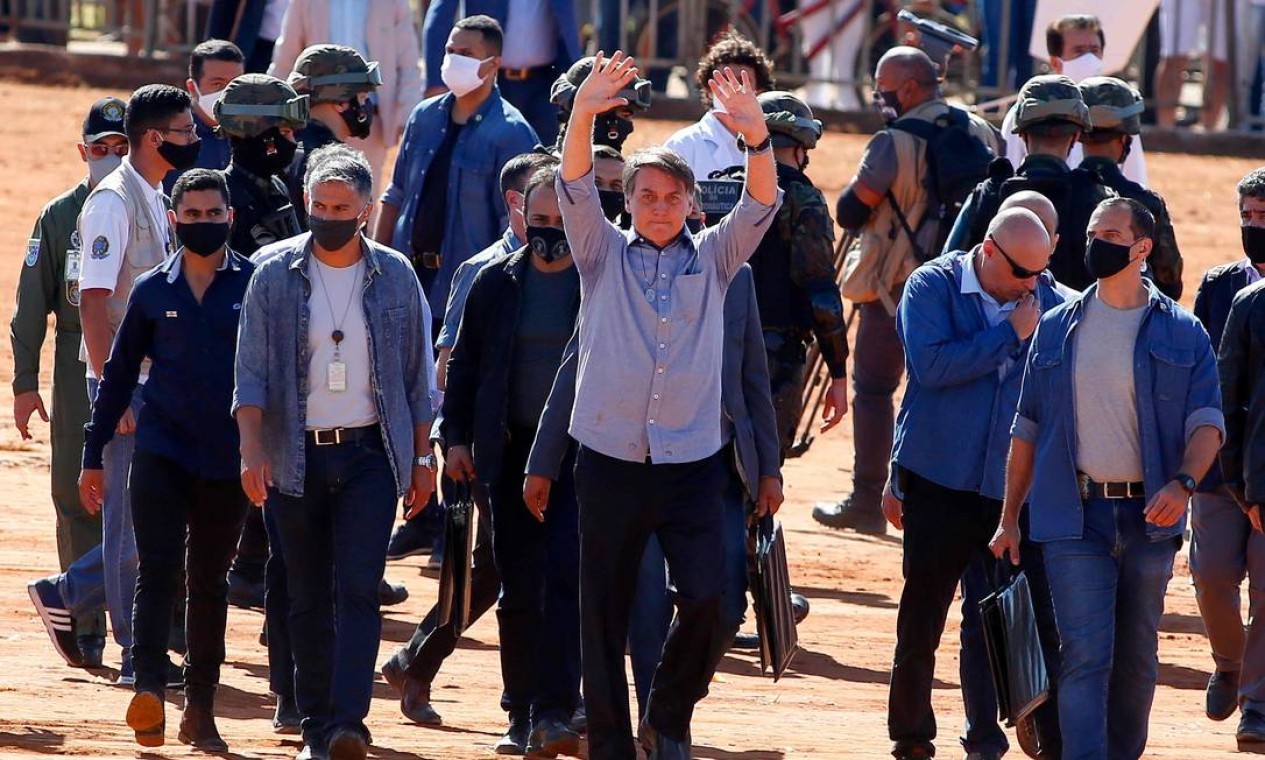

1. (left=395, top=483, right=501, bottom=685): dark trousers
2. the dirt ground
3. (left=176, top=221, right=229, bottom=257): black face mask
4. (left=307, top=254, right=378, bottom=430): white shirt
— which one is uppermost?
(left=176, top=221, right=229, bottom=257): black face mask

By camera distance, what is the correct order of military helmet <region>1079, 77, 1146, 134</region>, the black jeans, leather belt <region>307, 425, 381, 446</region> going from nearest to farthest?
leather belt <region>307, 425, 381, 446</region> < the black jeans < military helmet <region>1079, 77, 1146, 134</region>

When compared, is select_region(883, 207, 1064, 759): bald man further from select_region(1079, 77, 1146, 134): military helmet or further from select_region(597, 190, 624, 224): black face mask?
select_region(1079, 77, 1146, 134): military helmet

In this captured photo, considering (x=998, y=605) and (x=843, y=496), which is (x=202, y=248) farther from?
(x=843, y=496)

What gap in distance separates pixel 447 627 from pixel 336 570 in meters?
0.86

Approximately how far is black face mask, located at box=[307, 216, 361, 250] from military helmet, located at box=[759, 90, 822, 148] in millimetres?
2058

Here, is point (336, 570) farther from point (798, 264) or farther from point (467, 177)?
point (467, 177)

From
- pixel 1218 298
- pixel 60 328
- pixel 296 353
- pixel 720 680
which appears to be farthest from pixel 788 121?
pixel 60 328

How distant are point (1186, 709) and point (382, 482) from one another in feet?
11.8

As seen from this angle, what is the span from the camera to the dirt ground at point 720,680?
8.88m

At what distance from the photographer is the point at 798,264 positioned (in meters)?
9.84

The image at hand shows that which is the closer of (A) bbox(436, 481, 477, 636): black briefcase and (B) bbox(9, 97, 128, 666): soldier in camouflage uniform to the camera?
(A) bbox(436, 481, 477, 636): black briefcase

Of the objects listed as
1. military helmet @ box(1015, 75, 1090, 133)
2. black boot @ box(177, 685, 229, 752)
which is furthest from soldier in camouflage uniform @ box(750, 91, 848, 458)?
black boot @ box(177, 685, 229, 752)

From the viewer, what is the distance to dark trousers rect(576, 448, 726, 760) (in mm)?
7879

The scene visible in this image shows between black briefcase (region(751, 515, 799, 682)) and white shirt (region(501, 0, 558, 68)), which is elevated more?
white shirt (region(501, 0, 558, 68))
